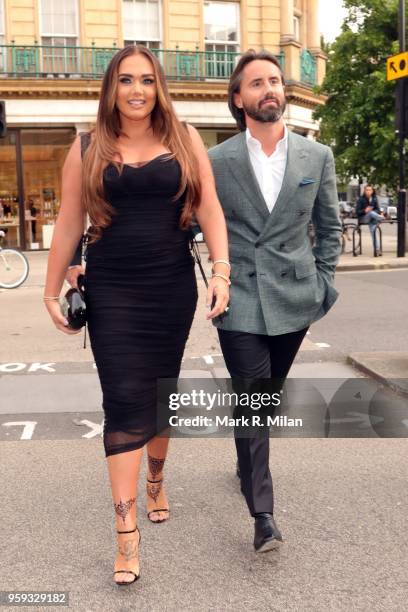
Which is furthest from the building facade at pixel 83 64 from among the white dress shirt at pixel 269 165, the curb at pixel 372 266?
the white dress shirt at pixel 269 165

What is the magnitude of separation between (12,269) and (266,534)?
11.8 metres

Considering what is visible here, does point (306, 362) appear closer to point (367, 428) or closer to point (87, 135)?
point (367, 428)

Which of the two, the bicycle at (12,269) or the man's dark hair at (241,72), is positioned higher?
the man's dark hair at (241,72)

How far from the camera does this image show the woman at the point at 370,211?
18359 millimetres

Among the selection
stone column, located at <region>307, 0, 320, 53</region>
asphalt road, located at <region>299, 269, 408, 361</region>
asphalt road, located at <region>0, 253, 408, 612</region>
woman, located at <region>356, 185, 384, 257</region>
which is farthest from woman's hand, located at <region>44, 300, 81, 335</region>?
stone column, located at <region>307, 0, 320, 53</region>

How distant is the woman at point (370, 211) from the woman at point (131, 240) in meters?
15.7

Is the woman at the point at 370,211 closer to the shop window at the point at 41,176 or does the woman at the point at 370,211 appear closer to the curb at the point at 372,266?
the curb at the point at 372,266

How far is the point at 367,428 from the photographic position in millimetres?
5055

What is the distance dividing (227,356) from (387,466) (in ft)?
4.75

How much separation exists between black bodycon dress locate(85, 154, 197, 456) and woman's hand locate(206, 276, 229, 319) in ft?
0.39

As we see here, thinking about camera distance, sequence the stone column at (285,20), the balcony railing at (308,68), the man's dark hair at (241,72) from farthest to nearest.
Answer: the balcony railing at (308,68), the stone column at (285,20), the man's dark hair at (241,72)

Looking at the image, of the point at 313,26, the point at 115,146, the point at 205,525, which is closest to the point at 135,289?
the point at 115,146

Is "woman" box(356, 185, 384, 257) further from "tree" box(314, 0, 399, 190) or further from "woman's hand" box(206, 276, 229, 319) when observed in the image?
"woman's hand" box(206, 276, 229, 319)

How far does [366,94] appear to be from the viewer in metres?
18.8
